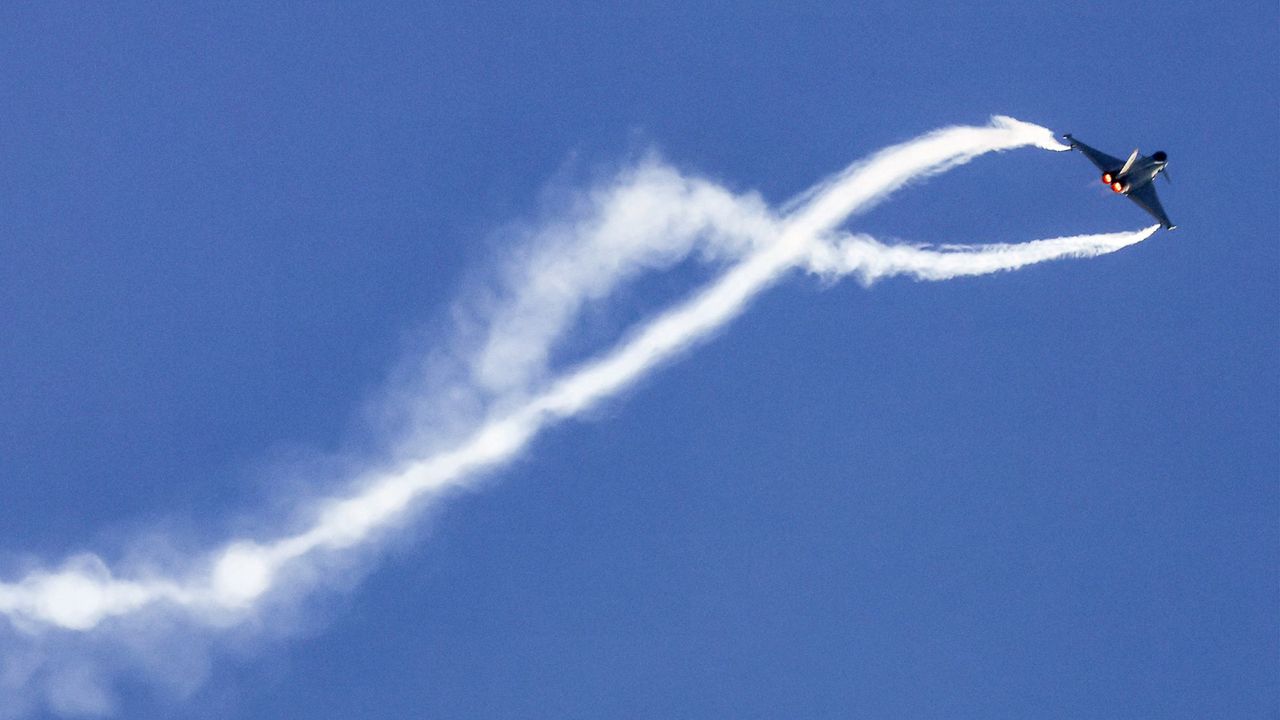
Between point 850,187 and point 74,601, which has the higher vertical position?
point 850,187

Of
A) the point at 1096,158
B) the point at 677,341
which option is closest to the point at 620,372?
the point at 677,341

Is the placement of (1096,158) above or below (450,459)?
above

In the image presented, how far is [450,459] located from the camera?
70.8 meters

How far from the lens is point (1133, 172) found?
70.6 metres

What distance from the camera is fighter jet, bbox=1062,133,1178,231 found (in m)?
70.4

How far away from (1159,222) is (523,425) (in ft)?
115

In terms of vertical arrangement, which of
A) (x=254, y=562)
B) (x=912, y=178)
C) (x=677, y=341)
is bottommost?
(x=254, y=562)

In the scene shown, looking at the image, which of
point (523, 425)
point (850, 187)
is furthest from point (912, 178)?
point (523, 425)

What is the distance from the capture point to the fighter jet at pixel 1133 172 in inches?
2771

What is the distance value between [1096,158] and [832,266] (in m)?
14.6

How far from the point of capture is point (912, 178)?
239ft

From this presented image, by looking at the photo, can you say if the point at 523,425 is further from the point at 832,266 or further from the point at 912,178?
the point at 912,178

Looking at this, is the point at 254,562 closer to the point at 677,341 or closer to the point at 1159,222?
the point at 677,341

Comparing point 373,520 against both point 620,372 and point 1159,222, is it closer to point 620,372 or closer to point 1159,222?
point 620,372
